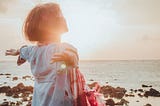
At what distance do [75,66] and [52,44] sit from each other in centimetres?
28

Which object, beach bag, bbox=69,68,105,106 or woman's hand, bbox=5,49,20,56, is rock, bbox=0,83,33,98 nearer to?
woman's hand, bbox=5,49,20,56

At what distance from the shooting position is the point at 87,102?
2.24 metres

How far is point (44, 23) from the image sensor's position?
2.37m

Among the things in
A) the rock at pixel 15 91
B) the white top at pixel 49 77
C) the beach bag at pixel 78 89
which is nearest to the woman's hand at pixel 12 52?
the white top at pixel 49 77

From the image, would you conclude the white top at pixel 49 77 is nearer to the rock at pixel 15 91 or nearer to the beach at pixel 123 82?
the beach at pixel 123 82

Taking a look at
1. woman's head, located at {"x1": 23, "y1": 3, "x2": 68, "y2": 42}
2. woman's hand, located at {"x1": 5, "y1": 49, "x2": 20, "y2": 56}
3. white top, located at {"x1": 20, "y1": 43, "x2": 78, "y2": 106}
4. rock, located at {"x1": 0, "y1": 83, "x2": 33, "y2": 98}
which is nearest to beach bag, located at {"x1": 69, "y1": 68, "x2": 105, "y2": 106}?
white top, located at {"x1": 20, "y1": 43, "x2": 78, "y2": 106}

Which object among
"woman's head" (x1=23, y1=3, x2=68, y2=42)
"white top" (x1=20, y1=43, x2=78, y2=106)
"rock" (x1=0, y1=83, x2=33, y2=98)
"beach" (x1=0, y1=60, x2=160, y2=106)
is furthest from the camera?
"rock" (x1=0, y1=83, x2=33, y2=98)

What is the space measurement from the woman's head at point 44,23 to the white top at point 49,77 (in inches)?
3.3

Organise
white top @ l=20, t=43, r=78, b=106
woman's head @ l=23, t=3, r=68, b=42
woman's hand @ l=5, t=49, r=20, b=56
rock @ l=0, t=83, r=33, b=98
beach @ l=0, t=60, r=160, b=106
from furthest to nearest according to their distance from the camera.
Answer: rock @ l=0, t=83, r=33, b=98 → beach @ l=0, t=60, r=160, b=106 → woman's hand @ l=5, t=49, r=20, b=56 → woman's head @ l=23, t=3, r=68, b=42 → white top @ l=20, t=43, r=78, b=106

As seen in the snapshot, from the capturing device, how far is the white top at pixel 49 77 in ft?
7.24

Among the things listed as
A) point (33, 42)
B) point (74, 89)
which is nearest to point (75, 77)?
point (74, 89)

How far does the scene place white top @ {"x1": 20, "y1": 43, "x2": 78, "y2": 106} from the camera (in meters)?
2.21

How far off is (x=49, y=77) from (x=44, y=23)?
Result: 37 centimetres

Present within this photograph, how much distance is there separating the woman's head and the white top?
0.08 metres
